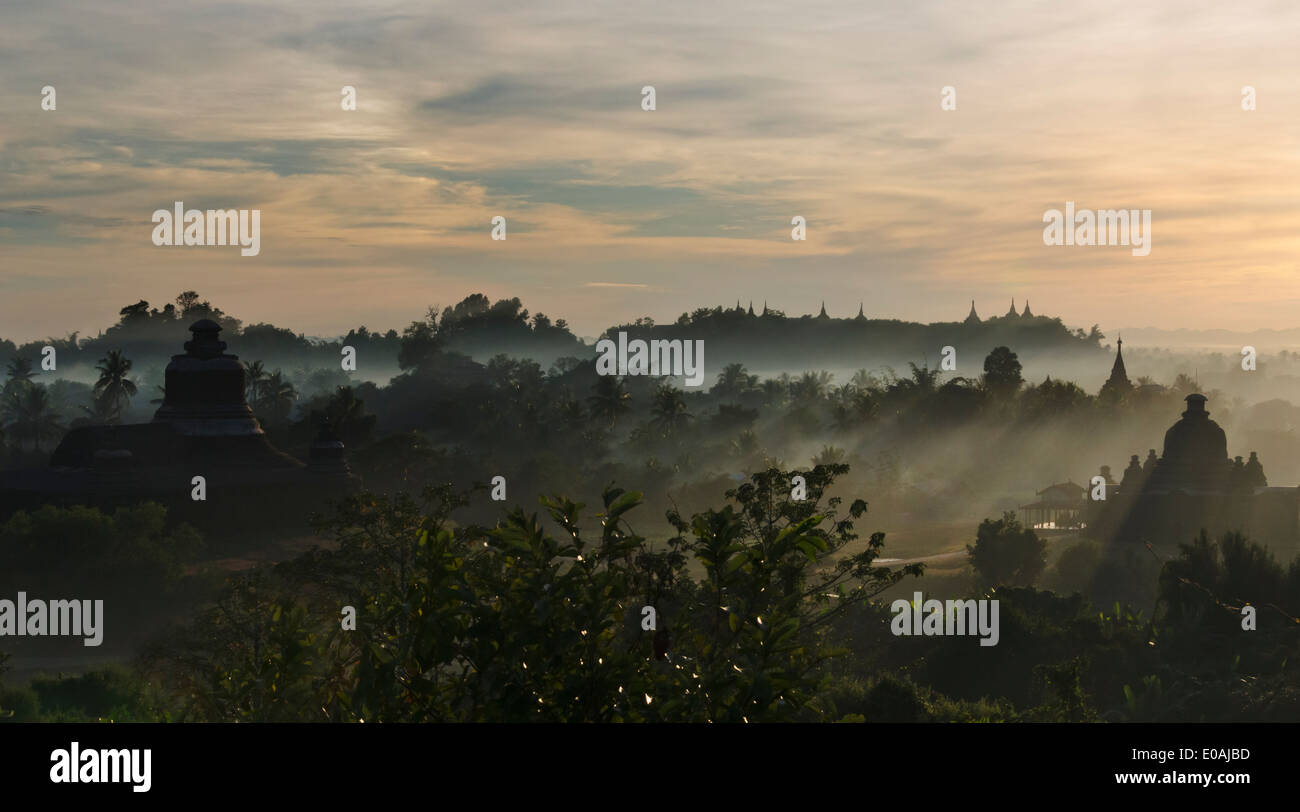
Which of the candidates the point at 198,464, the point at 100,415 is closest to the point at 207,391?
the point at 198,464

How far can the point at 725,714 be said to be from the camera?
7.03 metres

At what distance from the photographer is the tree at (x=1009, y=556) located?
61812 mm

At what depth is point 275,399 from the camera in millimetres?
126938

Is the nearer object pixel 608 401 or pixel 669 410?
pixel 608 401

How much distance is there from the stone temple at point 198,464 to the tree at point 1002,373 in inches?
3809

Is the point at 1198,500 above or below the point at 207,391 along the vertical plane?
below

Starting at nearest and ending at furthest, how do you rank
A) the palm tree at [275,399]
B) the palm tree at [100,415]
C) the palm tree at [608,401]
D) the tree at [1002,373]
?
1. the palm tree at [608,401]
2. the palm tree at [100,415]
3. the palm tree at [275,399]
4. the tree at [1002,373]

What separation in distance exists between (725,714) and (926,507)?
104m

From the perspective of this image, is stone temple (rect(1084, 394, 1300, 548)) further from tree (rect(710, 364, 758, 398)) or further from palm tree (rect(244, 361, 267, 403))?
tree (rect(710, 364, 758, 398))

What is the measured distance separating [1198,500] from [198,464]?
197 ft

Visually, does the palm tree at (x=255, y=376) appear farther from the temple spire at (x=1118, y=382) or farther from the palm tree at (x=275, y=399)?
the temple spire at (x=1118, y=382)

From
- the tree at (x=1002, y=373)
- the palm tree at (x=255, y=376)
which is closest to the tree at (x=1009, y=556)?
the palm tree at (x=255, y=376)

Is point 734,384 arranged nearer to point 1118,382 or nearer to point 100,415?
point 1118,382

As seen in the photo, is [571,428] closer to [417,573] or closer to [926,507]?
[926,507]
